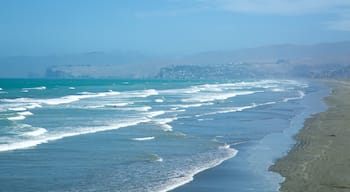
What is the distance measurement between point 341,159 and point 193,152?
5841mm

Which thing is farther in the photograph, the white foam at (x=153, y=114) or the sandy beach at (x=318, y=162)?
the white foam at (x=153, y=114)

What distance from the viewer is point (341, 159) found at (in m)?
21.0

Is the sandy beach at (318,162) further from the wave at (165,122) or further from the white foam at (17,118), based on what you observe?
the white foam at (17,118)

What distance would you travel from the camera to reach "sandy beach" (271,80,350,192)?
16.8 metres

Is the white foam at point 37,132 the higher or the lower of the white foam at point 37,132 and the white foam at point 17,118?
the lower

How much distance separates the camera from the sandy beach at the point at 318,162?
16.8 meters

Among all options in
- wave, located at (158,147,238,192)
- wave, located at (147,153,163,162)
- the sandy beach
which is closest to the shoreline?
wave, located at (158,147,238,192)

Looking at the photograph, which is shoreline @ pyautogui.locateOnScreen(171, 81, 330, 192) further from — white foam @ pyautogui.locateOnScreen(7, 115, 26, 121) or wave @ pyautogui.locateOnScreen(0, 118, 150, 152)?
white foam @ pyautogui.locateOnScreen(7, 115, 26, 121)

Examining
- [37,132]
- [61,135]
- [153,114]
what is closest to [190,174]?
[61,135]

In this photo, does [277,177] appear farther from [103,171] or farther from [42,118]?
[42,118]

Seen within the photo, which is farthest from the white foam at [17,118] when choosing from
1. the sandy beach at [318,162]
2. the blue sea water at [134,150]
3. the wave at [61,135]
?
the sandy beach at [318,162]

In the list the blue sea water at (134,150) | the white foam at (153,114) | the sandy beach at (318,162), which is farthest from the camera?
the white foam at (153,114)

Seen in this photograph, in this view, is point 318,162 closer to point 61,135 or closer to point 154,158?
point 154,158

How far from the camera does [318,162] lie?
2053cm
